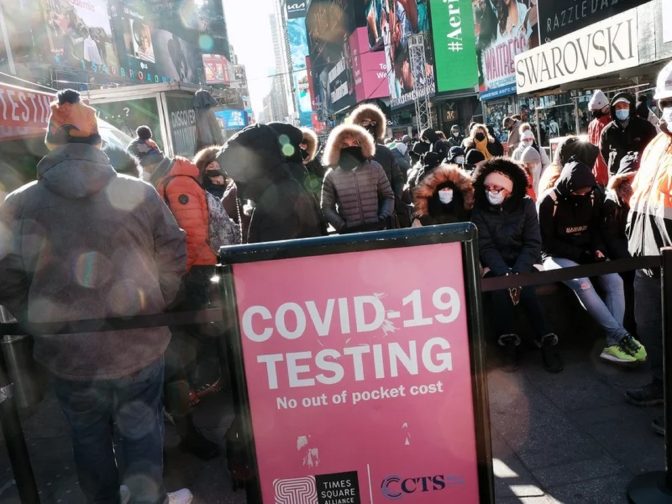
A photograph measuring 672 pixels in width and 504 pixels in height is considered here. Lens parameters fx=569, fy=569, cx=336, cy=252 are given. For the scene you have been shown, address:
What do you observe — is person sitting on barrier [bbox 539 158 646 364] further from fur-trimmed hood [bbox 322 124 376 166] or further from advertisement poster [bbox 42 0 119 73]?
advertisement poster [bbox 42 0 119 73]

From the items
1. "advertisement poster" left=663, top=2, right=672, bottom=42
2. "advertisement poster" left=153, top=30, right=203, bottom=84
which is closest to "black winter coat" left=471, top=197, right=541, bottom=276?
"advertisement poster" left=663, top=2, right=672, bottom=42

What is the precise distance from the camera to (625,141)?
8.24 meters

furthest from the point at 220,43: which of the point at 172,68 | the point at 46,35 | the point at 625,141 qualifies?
the point at 625,141

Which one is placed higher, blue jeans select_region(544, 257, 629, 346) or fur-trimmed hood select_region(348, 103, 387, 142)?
fur-trimmed hood select_region(348, 103, 387, 142)

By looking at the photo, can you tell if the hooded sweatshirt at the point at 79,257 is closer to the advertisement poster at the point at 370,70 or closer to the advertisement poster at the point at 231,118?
the advertisement poster at the point at 231,118

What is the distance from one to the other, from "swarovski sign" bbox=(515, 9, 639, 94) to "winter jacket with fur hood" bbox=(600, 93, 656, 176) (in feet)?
3.76

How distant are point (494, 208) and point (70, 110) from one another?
11.0ft

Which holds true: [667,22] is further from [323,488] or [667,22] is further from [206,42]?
[206,42]

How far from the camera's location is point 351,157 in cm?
514

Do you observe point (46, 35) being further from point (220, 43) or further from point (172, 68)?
point (220, 43)

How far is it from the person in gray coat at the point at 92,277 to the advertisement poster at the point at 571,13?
1404 cm

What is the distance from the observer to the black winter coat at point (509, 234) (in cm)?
471

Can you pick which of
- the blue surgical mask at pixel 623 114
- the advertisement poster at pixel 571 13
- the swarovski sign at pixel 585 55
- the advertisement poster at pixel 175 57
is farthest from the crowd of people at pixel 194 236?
the advertisement poster at pixel 175 57

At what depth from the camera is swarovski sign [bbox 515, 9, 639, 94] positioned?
8922 mm
